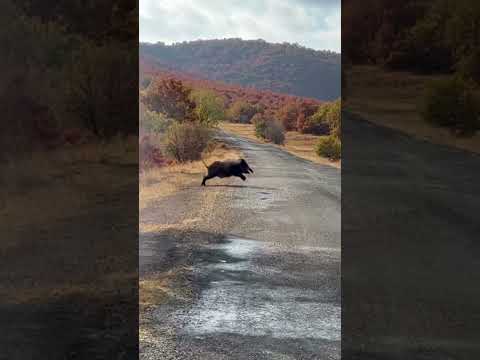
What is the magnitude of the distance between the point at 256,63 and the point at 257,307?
390 centimetres

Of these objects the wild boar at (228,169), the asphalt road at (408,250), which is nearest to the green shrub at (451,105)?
the asphalt road at (408,250)

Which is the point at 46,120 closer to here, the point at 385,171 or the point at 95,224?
the point at 95,224

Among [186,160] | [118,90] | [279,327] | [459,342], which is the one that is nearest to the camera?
[459,342]

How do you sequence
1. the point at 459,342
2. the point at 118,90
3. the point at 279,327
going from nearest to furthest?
the point at 459,342 < the point at 118,90 < the point at 279,327

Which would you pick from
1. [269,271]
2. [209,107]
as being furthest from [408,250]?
[209,107]

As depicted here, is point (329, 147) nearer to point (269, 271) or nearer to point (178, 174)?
point (269, 271)

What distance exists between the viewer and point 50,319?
3959mm

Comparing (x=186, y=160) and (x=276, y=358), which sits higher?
(x=186, y=160)

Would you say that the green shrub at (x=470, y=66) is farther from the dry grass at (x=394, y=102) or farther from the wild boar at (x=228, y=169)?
the wild boar at (x=228, y=169)

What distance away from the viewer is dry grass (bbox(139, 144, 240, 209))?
942cm

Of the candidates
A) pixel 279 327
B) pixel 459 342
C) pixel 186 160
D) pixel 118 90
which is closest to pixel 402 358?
pixel 459 342

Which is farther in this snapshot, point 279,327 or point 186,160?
point 186,160

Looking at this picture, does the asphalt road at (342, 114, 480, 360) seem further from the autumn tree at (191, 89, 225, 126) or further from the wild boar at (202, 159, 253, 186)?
the autumn tree at (191, 89, 225, 126)

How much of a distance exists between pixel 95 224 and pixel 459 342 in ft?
8.32
